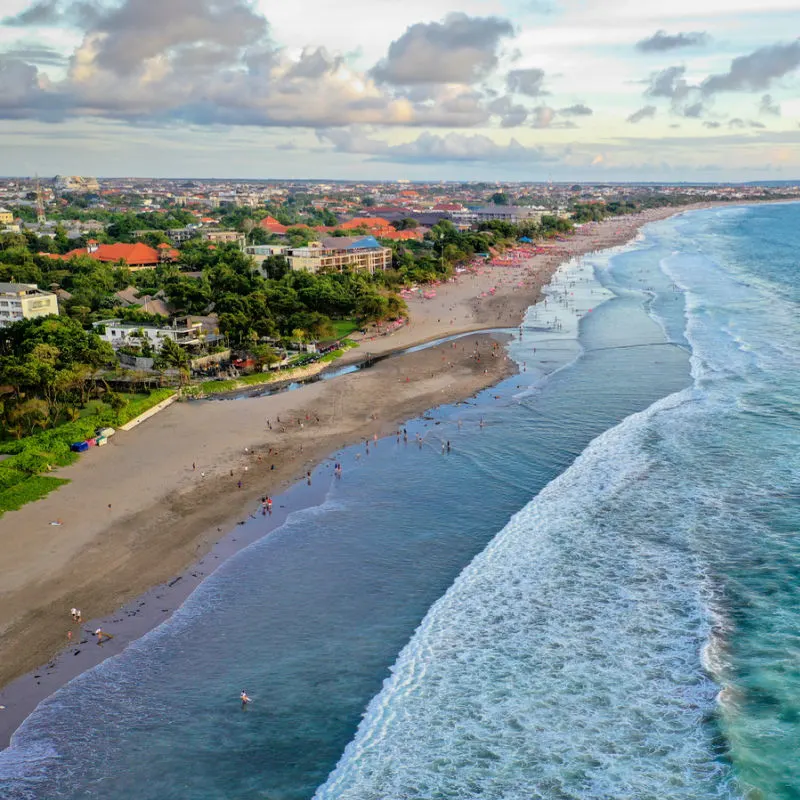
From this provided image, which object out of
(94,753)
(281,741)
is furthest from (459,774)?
(94,753)

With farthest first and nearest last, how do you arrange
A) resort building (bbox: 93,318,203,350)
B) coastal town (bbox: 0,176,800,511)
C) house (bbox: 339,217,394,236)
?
house (bbox: 339,217,394,236), resort building (bbox: 93,318,203,350), coastal town (bbox: 0,176,800,511)

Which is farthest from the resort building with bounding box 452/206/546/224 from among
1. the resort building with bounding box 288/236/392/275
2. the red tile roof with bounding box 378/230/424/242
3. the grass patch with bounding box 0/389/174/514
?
the grass patch with bounding box 0/389/174/514

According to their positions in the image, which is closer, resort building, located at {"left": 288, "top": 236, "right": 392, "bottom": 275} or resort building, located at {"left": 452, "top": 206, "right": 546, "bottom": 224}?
resort building, located at {"left": 288, "top": 236, "right": 392, "bottom": 275}

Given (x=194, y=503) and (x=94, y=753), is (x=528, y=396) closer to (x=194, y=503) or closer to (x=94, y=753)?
(x=194, y=503)

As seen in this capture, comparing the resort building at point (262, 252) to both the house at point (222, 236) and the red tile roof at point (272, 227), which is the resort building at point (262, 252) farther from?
the red tile roof at point (272, 227)

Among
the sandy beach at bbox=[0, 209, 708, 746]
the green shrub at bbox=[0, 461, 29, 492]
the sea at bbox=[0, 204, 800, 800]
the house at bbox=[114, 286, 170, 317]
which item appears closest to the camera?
the sea at bbox=[0, 204, 800, 800]

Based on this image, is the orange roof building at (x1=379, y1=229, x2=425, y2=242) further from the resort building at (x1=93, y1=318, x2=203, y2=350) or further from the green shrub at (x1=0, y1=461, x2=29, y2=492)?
the green shrub at (x1=0, y1=461, x2=29, y2=492)

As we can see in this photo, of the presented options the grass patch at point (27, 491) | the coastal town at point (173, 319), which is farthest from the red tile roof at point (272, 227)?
the grass patch at point (27, 491)

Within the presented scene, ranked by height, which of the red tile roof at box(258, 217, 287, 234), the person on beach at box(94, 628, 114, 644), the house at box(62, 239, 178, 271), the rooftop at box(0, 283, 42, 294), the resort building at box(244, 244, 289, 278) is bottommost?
the person on beach at box(94, 628, 114, 644)
